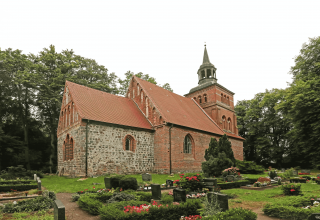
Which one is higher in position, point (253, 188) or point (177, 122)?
point (177, 122)

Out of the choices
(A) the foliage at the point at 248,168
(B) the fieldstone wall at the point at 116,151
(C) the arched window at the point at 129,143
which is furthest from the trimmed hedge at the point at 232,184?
(C) the arched window at the point at 129,143

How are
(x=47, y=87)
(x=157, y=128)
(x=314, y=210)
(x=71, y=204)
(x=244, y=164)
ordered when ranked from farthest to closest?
(x=47, y=87) < (x=244, y=164) < (x=157, y=128) < (x=71, y=204) < (x=314, y=210)

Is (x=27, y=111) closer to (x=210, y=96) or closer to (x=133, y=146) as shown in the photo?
(x=133, y=146)

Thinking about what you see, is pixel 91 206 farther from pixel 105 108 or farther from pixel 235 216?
pixel 105 108

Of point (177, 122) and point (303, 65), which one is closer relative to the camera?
point (177, 122)

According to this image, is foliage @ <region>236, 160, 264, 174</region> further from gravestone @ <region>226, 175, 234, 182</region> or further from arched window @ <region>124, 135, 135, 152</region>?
arched window @ <region>124, 135, 135, 152</region>

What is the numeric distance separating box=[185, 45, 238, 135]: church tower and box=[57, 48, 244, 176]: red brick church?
156 inches

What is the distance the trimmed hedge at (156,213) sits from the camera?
520cm

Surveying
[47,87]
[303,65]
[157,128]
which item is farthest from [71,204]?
[303,65]

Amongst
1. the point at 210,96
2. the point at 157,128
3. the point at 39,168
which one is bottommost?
the point at 39,168

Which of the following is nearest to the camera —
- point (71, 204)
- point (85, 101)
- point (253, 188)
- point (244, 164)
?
point (71, 204)

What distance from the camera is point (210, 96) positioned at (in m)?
28.4

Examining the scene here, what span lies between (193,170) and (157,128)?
526 cm

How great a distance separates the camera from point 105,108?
60.1 ft
